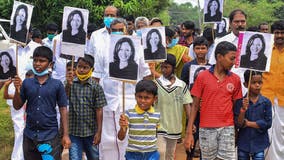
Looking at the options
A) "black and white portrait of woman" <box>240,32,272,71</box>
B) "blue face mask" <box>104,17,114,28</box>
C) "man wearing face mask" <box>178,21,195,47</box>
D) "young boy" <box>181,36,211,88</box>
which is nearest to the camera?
"black and white portrait of woman" <box>240,32,272,71</box>

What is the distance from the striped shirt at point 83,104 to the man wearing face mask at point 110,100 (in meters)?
0.44

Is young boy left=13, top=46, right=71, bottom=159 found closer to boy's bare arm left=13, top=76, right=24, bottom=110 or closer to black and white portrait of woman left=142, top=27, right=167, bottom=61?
boy's bare arm left=13, top=76, right=24, bottom=110

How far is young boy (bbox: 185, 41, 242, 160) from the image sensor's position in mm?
4684

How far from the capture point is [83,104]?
511 cm

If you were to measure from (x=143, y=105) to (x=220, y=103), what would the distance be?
769 mm

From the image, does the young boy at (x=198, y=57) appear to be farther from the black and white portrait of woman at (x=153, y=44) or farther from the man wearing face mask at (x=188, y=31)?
the man wearing face mask at (x=188, y=31)

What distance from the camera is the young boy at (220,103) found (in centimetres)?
468

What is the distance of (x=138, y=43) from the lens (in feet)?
16.5

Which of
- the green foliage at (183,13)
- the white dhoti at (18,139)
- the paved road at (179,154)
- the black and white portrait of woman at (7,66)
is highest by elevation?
the green foliage at (183,13)

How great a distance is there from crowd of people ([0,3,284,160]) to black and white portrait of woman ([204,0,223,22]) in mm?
834

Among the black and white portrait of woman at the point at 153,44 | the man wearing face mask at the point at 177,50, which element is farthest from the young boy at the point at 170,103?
the man wearing face mask at the point at 177,50

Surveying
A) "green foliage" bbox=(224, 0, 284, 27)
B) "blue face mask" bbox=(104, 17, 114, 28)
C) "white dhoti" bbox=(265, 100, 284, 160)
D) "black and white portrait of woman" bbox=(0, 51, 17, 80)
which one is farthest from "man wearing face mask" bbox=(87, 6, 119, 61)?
"green foliage" bbox=(224, 0, 284, 27)

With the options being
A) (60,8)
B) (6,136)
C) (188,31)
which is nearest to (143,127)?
(188,31)

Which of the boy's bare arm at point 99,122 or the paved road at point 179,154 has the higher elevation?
the boy's bare arm at point 99,122
